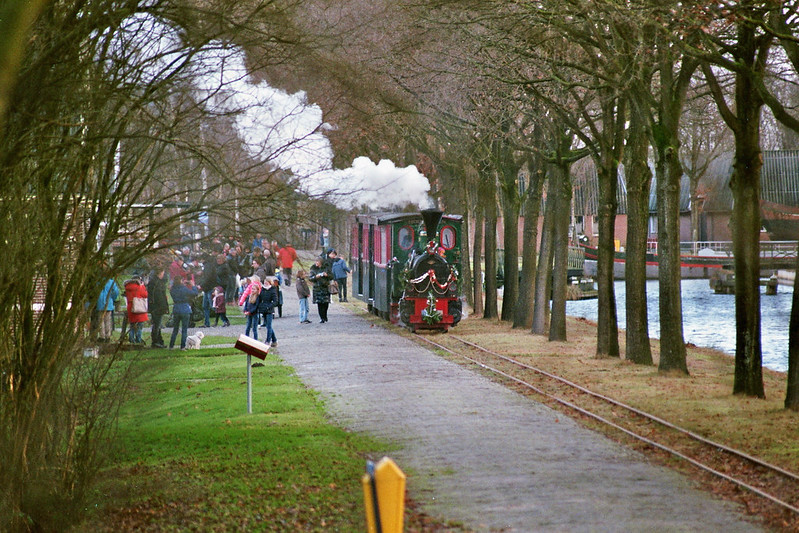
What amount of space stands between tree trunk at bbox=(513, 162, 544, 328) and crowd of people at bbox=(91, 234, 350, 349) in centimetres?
554

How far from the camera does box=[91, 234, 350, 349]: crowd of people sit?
20.7 meters

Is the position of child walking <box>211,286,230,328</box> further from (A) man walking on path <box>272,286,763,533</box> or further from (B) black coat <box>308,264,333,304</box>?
(A) man walking on path <box>272,286,763,533</box>

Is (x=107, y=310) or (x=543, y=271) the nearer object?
(x=107, y=310)

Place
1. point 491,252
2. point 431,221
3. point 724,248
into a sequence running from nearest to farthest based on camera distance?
point 431,221 → point 491,252 → point 724,248

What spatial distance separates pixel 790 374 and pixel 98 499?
30.4ft

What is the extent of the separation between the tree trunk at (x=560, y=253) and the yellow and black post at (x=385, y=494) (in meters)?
19.8

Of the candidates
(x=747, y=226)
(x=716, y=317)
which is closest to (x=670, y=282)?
(x=747, y=226)

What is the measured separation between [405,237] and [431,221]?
1331 millimetres

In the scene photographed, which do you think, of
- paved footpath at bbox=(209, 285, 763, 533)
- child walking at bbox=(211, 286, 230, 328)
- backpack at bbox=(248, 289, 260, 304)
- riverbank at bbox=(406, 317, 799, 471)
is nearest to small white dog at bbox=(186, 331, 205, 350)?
backpack at bbox=(248, 289, 260, 304)

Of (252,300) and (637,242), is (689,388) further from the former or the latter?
(252,300)

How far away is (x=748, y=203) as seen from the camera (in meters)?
15.0

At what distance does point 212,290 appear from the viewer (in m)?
29.4

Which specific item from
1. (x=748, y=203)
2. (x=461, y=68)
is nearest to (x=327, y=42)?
(x=748, y=203)

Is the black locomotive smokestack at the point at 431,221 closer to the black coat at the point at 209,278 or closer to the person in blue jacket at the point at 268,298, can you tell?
the person in blue jacket at the point at 268,298
